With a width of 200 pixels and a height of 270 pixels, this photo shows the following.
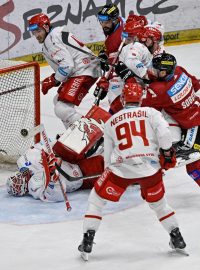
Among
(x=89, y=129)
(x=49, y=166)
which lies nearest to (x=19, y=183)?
(x=49, y=166)

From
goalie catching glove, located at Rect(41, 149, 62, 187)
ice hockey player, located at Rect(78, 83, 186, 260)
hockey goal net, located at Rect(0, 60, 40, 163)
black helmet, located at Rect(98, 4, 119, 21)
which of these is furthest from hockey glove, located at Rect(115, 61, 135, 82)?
ice hockey player, located at Rect(78, 83, 186, 260)

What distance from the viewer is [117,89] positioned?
608 centimetres

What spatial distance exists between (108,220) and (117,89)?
1.35 meters

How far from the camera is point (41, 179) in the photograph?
5.40 metres

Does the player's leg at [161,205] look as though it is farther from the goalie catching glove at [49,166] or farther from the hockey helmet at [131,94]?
the goalie catching glove at [49,166]

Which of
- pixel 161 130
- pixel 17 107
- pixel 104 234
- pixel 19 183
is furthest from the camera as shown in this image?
pixel 17 107

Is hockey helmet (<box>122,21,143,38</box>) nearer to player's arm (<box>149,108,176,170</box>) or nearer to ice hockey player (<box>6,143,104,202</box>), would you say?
ice hockey player (<box>6,143,104,202</box>)

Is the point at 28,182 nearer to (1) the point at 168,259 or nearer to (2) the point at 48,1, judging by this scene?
(1) the point at 168,259

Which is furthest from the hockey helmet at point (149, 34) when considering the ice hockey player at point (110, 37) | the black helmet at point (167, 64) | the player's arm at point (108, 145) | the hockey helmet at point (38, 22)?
the player's arm at point (108, 145)

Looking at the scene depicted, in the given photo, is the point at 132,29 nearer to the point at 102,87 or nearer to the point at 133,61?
the point at 133,61

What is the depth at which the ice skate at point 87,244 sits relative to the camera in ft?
14.4

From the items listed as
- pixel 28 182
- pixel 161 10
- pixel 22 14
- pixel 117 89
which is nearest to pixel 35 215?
pixel 28 182

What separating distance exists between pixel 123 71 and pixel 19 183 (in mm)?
1167

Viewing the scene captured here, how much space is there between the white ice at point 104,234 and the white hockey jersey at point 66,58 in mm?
991
